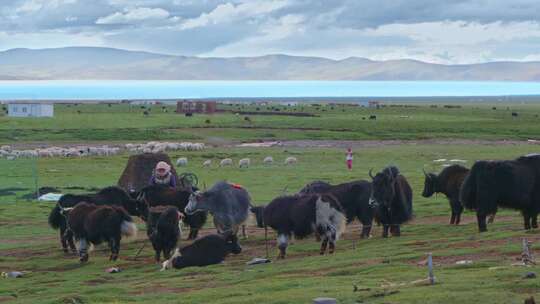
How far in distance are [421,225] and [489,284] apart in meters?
10.3

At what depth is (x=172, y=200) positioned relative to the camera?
68.3ft

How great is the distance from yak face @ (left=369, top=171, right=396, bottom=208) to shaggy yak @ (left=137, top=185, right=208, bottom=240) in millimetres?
3745

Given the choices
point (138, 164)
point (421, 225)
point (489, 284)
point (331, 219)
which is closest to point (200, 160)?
point (138, 164)

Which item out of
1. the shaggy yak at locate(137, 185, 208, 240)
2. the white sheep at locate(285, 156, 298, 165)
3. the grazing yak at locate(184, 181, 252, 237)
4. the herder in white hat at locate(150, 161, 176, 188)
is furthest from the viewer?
the white sheep at locate(285, 156, 298, 165)

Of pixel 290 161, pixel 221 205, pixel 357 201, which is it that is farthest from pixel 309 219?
pixel 290 161

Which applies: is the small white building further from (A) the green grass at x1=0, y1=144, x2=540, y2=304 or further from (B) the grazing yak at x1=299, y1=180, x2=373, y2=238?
(B) the grazing yak at x1=299, y1=180, x2=373, y2=238

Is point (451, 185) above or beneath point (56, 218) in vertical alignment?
above

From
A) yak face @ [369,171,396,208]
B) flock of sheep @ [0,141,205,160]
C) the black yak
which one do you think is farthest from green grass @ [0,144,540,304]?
flock of sheep @ [0,141,205,160]

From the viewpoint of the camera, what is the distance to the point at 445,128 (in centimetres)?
7838

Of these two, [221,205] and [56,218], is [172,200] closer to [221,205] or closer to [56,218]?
[221,205]

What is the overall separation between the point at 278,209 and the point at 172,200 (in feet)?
12.8

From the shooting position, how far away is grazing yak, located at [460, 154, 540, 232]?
18.1m

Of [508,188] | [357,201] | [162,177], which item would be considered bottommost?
[357,201]

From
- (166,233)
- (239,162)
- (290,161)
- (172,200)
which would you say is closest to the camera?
(166,233)
